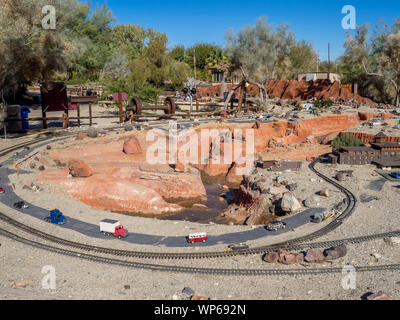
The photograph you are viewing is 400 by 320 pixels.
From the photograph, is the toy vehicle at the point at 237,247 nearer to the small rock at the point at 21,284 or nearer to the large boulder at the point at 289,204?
the large boulder at the point at 289,204

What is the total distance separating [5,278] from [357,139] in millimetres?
23445

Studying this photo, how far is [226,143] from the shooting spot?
28953mm

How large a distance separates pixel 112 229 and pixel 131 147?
13.1m

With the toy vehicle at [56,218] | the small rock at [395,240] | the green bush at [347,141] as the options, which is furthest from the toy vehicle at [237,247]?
the green bush at [347,141]

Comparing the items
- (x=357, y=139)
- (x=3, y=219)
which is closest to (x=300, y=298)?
(x=3, y=219)

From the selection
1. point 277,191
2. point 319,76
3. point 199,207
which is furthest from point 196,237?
point 319,76

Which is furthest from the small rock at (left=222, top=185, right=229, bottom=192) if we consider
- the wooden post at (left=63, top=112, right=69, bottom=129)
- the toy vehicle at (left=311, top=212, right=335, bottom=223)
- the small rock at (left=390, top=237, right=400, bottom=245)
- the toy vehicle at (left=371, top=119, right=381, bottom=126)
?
the toy vehicle at (left=371, top=119, right=381, bottom=126)

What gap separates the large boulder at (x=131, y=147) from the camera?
2539 centimetres

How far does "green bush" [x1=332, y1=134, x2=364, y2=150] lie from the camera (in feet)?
85.4

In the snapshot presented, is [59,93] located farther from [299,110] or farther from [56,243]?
[299,110]

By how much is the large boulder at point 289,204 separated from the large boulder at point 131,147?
40.9 ft

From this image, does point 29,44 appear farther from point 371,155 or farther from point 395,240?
point 395,240

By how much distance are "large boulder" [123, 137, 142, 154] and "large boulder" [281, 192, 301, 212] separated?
12.5 metres

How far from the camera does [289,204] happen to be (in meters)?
16.0
